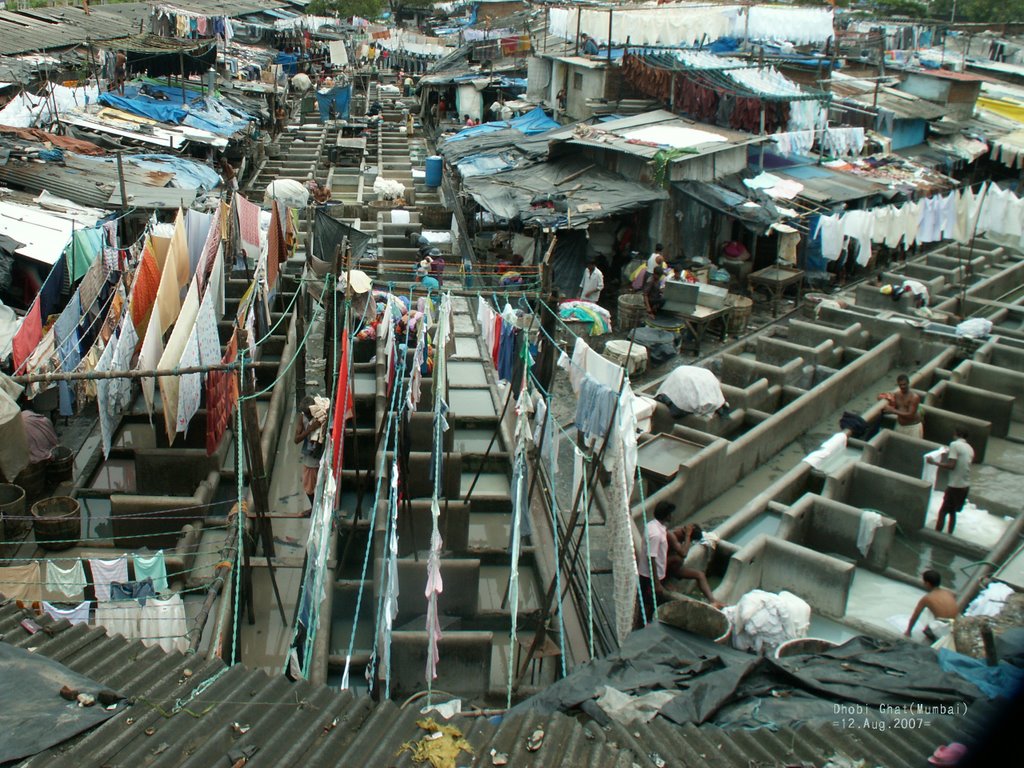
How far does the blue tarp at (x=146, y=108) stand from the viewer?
2439cm

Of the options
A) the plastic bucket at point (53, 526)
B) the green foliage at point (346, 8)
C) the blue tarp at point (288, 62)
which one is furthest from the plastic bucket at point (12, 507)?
the green foliage at point (346, 8)

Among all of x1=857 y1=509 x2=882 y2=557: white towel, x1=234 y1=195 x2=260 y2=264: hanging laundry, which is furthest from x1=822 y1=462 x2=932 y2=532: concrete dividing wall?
x1=234 y1=195 x2=260 y2=264: hanging laundry

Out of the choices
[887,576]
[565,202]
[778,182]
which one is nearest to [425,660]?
[887,576]

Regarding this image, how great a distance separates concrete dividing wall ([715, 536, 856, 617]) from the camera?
34.7 ft

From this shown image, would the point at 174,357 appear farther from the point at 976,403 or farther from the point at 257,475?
the point at 976,403

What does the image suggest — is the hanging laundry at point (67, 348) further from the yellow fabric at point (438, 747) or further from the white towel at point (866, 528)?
the white towel at point (866, 528)

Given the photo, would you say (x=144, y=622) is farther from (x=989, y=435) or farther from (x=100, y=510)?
(x=989, y=435)

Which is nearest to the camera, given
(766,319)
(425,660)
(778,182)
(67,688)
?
(67,688)

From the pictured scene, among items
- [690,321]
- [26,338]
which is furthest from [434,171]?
[26,338]

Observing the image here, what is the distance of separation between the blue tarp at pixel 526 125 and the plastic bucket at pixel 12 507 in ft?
59.1

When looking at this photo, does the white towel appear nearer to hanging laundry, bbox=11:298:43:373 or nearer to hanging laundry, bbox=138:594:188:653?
hanging laundry, bbox=138:594:188:653

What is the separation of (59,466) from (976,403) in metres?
14.4

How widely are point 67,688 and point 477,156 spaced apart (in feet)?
66.1

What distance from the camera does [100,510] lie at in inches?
469
